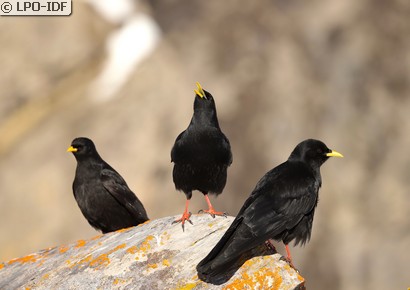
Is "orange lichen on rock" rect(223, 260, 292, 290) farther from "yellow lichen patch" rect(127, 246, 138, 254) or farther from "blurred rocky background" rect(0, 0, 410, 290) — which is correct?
"blurred rocky background" rect(0, 0, 410, 290)

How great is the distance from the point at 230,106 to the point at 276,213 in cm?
2586

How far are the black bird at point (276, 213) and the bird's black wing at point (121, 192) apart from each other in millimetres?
3524

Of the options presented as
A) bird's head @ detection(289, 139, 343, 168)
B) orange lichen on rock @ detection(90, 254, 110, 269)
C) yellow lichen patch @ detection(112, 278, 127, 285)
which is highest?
bird's head @ detection(289, 139, 343, 168)

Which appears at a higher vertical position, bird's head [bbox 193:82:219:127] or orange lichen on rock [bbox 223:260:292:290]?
bird's head [bbox 193:82:219:127]

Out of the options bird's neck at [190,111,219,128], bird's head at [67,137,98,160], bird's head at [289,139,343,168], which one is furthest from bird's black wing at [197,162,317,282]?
bird's head at [67,137,98,160]

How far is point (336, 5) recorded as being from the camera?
36.5 metres

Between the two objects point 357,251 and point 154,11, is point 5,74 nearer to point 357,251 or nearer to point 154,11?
point 154,11

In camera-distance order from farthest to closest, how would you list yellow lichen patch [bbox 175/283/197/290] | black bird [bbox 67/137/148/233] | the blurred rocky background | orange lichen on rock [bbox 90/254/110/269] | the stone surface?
the blurred rocky background
black bird [bbox 67/137/148/233]
orange lichen on rock [bbox 90/254/110/269]
the stone surface
yellow lichen patch [bbox 175/283/197/290]

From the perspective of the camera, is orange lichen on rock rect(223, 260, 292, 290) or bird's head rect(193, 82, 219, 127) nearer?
orange lichen on rock rect(223, 260, 292, 290)

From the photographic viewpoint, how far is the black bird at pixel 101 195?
39.8ft

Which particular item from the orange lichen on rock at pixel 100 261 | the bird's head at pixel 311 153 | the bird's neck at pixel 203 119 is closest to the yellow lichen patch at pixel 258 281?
the orange lichen on rock at pixel 100 261

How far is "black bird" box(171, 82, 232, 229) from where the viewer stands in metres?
10.5

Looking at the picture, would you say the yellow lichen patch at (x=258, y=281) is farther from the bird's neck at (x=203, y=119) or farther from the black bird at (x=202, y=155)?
the bird's neck at (x=203, y=119)

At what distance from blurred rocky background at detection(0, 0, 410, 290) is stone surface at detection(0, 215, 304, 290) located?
68.0 feet
